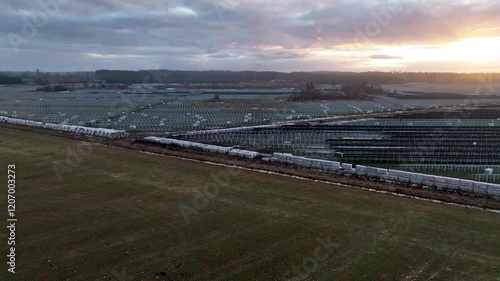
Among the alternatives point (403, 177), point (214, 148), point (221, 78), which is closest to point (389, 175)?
point (403, 177)

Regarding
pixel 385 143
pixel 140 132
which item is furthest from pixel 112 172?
pixel 385 143

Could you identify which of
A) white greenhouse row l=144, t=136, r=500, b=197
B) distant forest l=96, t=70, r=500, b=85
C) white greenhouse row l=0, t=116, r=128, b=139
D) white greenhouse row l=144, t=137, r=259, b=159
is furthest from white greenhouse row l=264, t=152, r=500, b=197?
distant forest l=96, t=70, r=500, b=85

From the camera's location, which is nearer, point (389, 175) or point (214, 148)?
point (389, 175)

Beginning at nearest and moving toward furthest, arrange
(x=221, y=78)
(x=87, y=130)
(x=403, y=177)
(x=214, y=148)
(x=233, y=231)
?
(x=233, y=231)
(x=403, y=177)
(x=214, y=148)
(x=87, y=130)
(x=221, y=78)

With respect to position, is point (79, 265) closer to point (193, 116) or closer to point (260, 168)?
point (260, 168)

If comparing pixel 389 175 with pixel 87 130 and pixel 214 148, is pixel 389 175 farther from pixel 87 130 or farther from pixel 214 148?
pixel 87 130

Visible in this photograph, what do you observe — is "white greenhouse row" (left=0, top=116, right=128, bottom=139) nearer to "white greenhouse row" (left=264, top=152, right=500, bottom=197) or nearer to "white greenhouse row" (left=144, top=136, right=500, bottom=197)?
→ "white greenhouse row" (left=144, top=136, right=500, bottom=197)

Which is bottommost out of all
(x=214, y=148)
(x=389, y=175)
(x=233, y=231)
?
(x=233, y=231)

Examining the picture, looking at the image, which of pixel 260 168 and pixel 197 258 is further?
pixel 260 168
